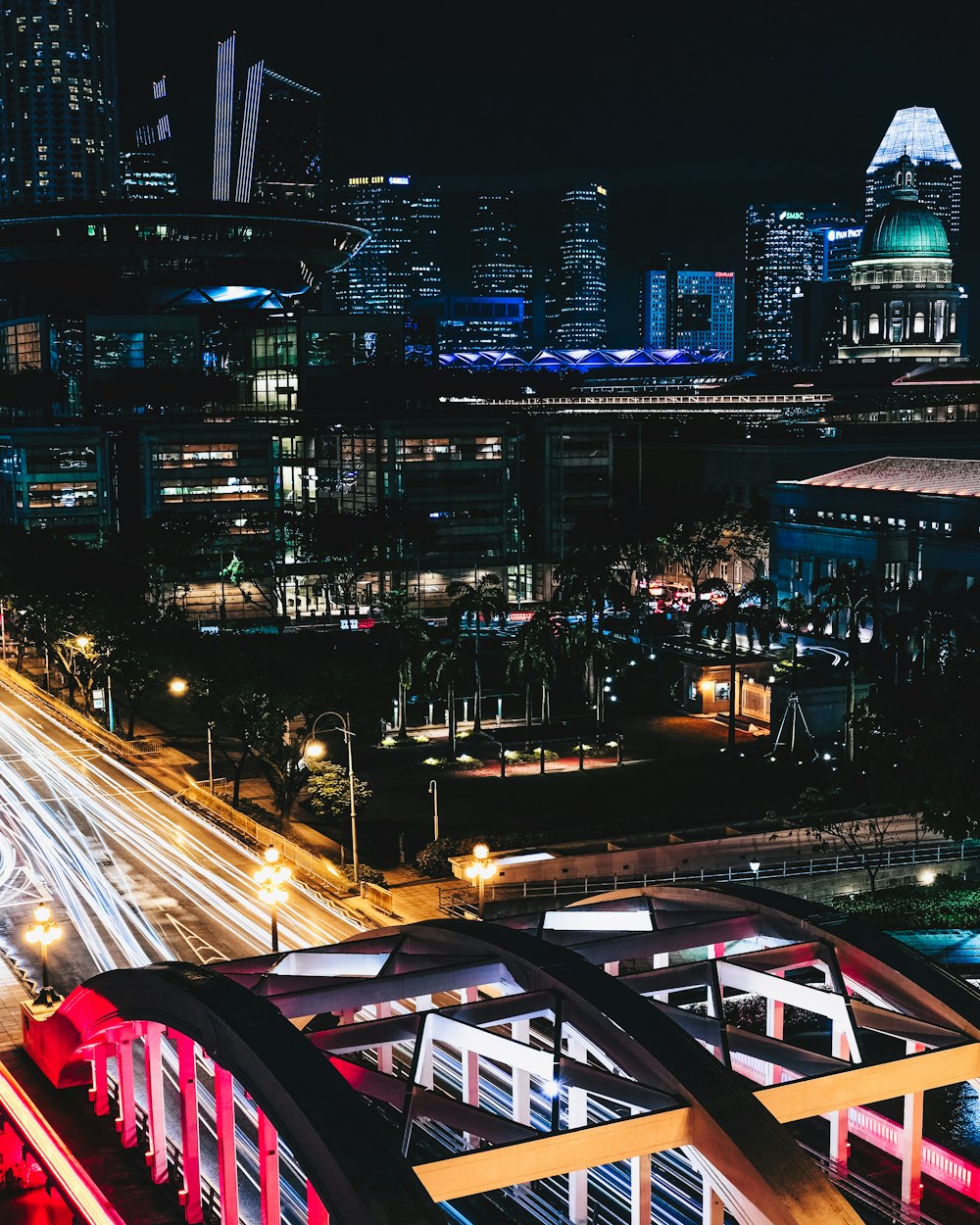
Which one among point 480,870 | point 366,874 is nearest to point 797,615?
point 366,874

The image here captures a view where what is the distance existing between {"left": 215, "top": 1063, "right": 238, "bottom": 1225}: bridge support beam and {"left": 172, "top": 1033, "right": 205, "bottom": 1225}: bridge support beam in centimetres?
285

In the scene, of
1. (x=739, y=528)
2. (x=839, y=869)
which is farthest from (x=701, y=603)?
(x=839, y=869)

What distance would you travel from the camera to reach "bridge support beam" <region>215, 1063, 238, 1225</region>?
939 inches

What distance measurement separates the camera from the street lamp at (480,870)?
48.8 m

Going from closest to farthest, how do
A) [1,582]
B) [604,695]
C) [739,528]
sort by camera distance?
[604,695] → [1,582] → [739,528]

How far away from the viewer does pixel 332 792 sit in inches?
2621

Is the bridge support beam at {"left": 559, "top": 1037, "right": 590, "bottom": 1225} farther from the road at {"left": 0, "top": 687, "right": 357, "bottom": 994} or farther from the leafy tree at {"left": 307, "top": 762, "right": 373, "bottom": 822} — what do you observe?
the leafy tree at {"left": 307, "top": 762, "right": 373, "bottom": 822}

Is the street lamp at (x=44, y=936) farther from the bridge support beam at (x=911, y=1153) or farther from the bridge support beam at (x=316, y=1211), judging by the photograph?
the bridge support beam at (x=911, y=1153)

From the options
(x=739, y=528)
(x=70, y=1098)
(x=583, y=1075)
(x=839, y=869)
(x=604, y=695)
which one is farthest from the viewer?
(x=739, y=528)

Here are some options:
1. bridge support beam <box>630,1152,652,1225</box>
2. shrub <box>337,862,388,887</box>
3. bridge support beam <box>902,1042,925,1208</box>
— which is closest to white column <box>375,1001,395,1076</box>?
bridge support beam <box>630,1152,652,1225</box>

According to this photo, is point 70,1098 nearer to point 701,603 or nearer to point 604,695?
point 604,695

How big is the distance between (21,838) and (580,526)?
81.8 meters

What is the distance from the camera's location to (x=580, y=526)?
135 meters

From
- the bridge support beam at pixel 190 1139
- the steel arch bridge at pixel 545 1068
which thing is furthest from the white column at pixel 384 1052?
the bridge support beam at pixel 190 1139
